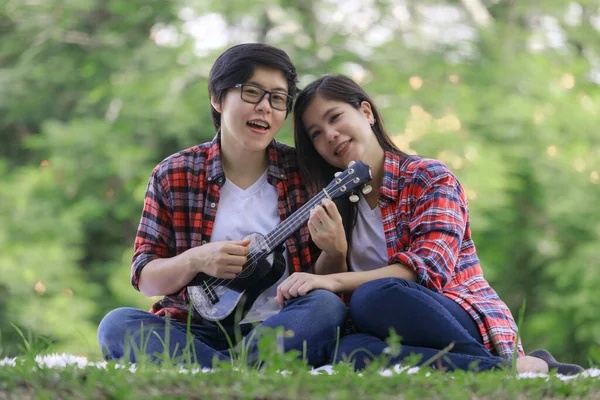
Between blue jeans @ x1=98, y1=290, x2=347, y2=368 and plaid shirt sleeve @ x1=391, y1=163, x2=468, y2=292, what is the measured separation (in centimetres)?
29

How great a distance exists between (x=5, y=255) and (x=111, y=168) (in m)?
1.26

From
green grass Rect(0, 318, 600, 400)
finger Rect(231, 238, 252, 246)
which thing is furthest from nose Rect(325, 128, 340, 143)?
green grass Rect(0, 318, 600, 400)

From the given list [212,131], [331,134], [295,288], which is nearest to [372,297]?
[295,288]

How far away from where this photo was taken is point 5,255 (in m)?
7.63

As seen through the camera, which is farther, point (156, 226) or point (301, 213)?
point (156, 226)

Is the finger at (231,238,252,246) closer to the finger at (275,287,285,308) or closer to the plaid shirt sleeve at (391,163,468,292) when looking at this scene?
the finger at (275,287,285,308)

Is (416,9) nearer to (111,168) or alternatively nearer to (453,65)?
(453,65)

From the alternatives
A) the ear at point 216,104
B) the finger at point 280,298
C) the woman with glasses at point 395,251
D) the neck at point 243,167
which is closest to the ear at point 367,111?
the woman with glasses at point 395,251

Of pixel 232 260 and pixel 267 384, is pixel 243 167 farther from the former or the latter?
pixel 267 384

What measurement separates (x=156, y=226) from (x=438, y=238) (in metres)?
1.00

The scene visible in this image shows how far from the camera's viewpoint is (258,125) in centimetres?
288

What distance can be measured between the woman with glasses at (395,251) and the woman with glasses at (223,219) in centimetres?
10

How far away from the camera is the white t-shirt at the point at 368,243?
289 cm

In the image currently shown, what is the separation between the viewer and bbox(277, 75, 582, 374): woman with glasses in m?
2.51
